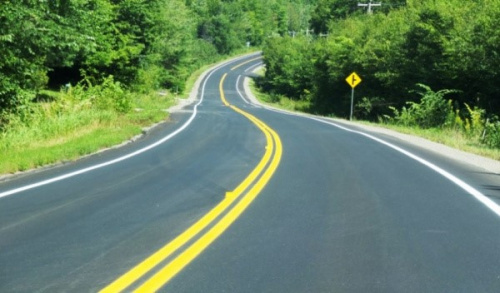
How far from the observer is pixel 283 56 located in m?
82.4

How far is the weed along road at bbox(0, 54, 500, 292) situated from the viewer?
5.39 metres

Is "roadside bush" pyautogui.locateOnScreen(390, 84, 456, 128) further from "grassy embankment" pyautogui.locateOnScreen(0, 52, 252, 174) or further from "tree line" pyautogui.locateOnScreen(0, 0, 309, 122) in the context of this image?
"tree line" pyautogui.locateOnScreen(0, 0, 309, 122)

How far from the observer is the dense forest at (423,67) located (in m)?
28.5

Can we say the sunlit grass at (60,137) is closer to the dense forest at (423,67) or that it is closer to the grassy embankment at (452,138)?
the grassy embankment at (452,138)

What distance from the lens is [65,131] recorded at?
17781 millimetres

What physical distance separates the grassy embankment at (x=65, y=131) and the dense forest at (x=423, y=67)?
1288cm

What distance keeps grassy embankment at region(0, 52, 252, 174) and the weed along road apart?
0.65 meters

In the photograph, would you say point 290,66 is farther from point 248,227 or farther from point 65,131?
point 248,227

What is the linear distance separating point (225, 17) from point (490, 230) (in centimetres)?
12722

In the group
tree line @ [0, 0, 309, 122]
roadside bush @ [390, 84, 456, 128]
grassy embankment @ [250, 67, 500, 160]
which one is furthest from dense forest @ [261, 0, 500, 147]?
tree line @ [0, 0, 309, 122]

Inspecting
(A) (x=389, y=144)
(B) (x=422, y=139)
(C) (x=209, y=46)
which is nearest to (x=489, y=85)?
(B) (x=422, y=139)

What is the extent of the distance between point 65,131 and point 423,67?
2384cm

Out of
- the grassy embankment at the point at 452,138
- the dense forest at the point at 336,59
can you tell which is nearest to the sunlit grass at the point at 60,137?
the dense forest at the point at 336,59

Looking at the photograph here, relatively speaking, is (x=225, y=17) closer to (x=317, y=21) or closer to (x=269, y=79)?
(x=317, y=21)
